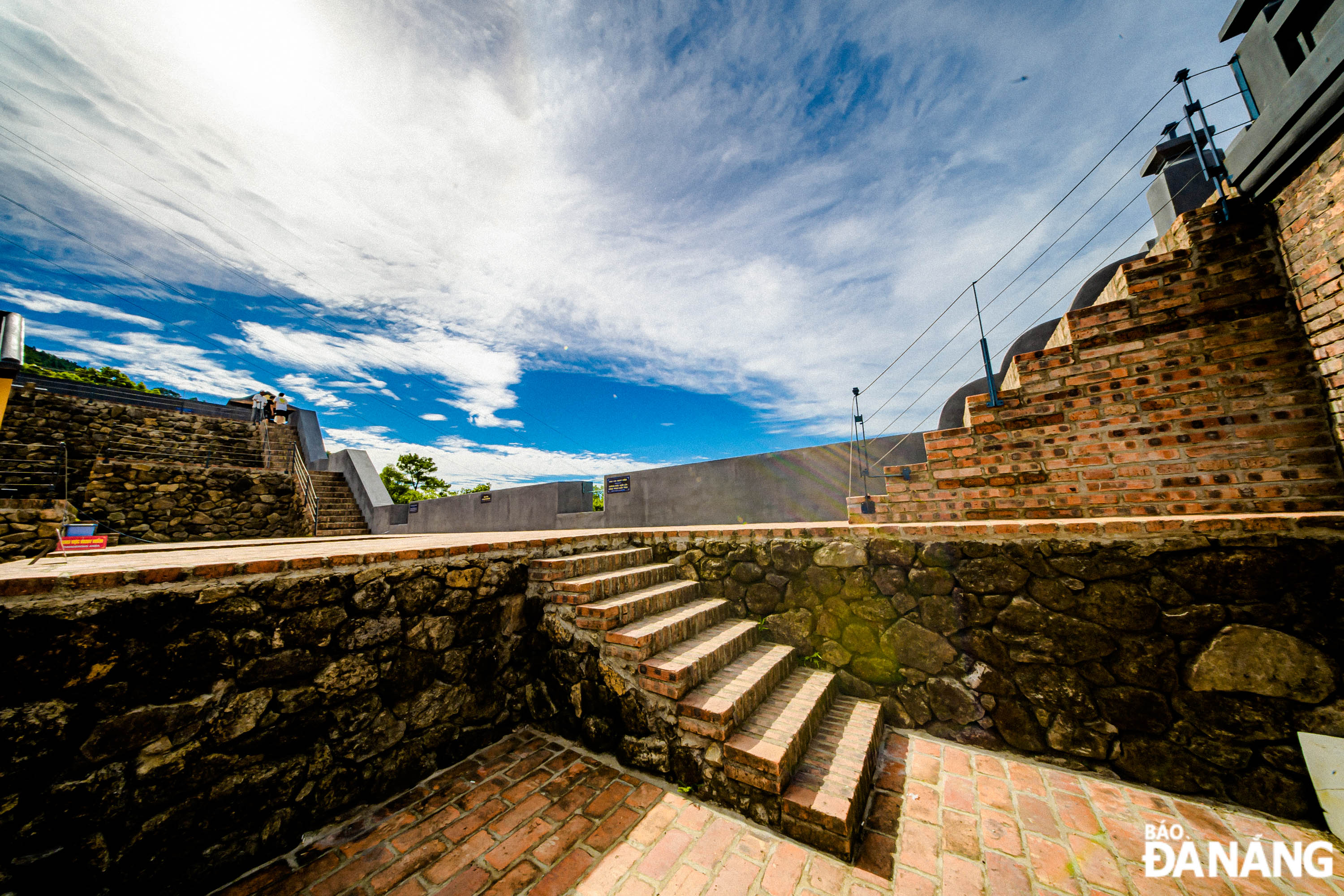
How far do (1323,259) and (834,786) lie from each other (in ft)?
13.9

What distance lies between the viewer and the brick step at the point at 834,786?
205 cm

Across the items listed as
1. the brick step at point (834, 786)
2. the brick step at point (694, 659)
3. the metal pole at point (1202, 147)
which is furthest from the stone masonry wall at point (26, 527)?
the metal pole at point (1202, 147)

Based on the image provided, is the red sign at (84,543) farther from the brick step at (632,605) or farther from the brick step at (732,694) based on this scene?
the brick step at (732,694)

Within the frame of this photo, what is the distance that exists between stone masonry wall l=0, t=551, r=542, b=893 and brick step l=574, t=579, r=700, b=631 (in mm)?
922

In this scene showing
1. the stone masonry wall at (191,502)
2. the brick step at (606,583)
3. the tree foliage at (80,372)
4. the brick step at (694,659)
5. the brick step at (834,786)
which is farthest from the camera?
the tree foliage at (80,372)

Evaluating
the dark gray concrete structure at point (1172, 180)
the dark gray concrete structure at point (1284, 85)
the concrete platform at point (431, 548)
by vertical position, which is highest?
the dark gray concrete structure at point (1172, 180)

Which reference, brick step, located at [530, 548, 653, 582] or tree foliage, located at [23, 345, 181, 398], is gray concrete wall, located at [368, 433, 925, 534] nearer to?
brick step, located at [530, 548, 653, 582]

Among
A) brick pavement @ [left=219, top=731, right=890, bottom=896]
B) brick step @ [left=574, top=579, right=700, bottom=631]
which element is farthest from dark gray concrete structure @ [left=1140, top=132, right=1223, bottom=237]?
brick pavement @ [left=219, top=731, right=890, bottom=896]

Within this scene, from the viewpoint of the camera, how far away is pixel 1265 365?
2719mm

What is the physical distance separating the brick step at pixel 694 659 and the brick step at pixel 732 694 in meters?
0.05

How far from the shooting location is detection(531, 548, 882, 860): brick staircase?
2.19 metres

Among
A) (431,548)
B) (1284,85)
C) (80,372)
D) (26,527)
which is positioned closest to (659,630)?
→ (431,548)

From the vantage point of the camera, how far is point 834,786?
2260 millimetres

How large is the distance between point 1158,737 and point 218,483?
49.6 feet
